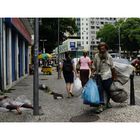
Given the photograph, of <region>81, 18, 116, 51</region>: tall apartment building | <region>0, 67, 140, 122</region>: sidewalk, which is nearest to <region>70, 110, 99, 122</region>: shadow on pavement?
<region>0, 67, 140, 122</region>: sidewalk

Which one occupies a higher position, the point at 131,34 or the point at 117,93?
the point at 131,34

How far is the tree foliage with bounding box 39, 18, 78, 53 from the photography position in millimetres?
54844

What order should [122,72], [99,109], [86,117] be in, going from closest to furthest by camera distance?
[86,117]
[99,109]
[122,72]

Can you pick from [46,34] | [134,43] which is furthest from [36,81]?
[134,43]

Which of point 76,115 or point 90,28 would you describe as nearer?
point 76,115

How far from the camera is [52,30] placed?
54406 millimetres

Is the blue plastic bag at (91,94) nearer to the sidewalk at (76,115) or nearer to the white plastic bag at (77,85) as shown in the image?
the sidewalk at (76,115)

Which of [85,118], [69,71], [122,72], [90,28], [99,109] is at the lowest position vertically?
[85,118]

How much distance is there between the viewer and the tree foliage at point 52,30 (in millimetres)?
54844

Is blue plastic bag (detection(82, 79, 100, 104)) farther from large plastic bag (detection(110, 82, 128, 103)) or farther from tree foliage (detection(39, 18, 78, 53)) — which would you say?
tree foliage (detection(39, 18, 78, 53))

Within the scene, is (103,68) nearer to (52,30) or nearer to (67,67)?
(67,67)

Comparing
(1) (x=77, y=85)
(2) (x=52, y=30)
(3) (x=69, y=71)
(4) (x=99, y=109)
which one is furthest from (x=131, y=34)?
(4) (x=99, y=109)

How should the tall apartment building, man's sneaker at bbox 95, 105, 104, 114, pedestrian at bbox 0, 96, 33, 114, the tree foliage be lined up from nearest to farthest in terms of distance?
man's sneaker at bbox 95, 105, 104, 114 → pedestrian at bbox 0, 96, 33, 114 → the tree foliage → the tall apartment building

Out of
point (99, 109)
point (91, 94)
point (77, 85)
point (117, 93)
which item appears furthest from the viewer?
point (77, 85)
